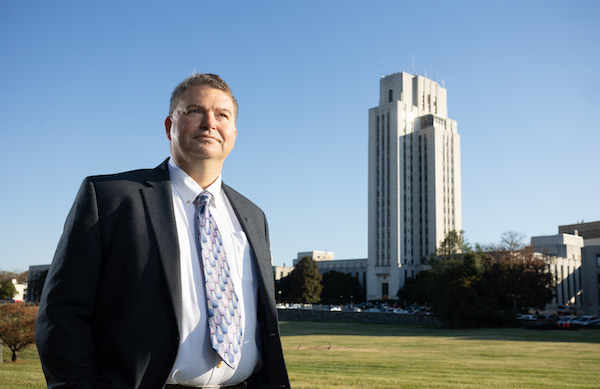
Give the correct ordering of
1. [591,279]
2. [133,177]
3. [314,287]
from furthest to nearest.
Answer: [314,287] < [591,279] < [133,177]

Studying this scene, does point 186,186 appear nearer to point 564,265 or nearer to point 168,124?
point 168,124

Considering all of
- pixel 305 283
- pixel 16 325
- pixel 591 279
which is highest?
pixel 591 279

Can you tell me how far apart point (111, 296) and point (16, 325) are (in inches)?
850

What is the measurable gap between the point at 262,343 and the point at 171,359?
67cm

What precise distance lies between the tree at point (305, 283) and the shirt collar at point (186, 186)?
79175 millimetres

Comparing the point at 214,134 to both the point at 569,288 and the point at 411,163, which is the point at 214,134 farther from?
the point at 411,163

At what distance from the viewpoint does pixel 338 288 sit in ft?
323

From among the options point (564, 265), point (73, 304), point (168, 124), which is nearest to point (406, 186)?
point (564, 265)

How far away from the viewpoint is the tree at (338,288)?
9750cm

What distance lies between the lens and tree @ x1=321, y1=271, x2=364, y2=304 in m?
97.5

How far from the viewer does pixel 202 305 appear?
2803 millimetres

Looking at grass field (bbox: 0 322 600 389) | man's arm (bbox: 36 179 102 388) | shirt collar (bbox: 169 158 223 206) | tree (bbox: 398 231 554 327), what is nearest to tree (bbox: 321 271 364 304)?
tree (bbox: 398 231 554 327)

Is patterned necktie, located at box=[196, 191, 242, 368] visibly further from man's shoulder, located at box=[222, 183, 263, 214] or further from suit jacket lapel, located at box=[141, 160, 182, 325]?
man's shoulder, located at box=[222, 183, 263, 214]

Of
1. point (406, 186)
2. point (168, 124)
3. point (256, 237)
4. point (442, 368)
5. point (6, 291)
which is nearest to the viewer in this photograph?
point (168, 124)
